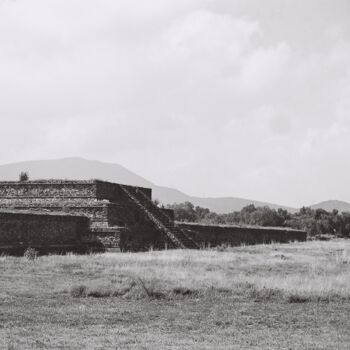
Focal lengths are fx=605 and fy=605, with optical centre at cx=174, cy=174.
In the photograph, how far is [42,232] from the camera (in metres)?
27.5

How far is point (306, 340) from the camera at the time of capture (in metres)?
10.1

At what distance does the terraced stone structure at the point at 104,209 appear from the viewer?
99.3 feet

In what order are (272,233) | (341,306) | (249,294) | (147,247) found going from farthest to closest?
(272,233)
(147,247)
(249,294)
(341,306)

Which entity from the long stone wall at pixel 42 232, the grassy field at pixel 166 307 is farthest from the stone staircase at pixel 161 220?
the grassy field at pixel 166 307

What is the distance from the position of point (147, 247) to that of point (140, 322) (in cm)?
2105

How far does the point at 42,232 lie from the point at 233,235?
21.6 m

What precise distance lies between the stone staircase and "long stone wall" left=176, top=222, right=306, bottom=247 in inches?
79.1

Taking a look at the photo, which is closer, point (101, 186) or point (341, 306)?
point (341, 306)

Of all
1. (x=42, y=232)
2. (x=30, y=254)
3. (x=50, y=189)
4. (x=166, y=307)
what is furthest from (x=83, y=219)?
(x=166, y=307)

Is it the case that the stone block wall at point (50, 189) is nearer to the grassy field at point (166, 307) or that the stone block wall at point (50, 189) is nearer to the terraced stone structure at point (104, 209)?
the terraced stone structure at point (104, 209)

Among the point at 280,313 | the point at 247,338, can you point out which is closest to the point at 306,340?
the point at 247,338

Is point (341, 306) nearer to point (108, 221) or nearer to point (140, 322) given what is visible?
point (140, 322)

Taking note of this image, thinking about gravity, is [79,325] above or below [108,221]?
below

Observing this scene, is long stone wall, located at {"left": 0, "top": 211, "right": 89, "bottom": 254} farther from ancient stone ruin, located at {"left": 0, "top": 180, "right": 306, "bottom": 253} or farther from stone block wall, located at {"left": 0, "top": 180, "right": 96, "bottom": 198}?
stone block wall, located at {"left": 0, "top": 180, "right": 96, "bottom": 198}
